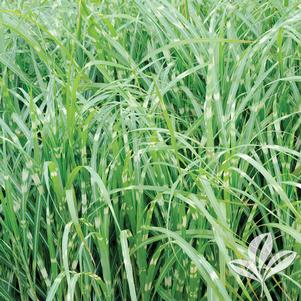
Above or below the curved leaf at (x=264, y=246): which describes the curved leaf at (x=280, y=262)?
below

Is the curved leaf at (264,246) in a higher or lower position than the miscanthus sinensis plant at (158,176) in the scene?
lower

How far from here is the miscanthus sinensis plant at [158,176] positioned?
1305mm

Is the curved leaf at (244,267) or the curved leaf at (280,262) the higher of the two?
the curved leaf at (244,267)

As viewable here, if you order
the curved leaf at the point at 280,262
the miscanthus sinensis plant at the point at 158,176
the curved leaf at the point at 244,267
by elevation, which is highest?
the miscanthus sinensis plant at the point at 158,176

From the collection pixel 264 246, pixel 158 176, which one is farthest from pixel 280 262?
pixel 158 176

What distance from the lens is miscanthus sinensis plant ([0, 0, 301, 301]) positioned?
1.30 meters

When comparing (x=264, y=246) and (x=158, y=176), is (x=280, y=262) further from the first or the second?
(x=158, y=176)

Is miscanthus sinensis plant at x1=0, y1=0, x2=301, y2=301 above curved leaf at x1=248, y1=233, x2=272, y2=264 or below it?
above

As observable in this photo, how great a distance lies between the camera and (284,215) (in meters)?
1.37

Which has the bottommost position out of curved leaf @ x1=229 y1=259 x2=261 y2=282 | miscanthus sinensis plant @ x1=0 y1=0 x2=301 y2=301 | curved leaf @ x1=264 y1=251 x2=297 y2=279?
curved leaf @ x1=264 y1=251 x2=297 y2=279

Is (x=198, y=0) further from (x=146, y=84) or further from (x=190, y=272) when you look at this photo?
(x=190, y=272)

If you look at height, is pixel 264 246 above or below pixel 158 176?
below

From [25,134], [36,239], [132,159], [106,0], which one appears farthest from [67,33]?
[36,239]

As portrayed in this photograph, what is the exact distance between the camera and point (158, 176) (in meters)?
1.40
